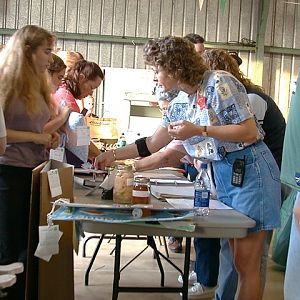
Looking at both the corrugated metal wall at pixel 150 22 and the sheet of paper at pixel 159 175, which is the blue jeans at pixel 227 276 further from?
the corrugated metal wall at pixel 150 22

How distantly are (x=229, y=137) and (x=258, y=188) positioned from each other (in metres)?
0.22

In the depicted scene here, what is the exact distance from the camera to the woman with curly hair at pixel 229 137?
77.3 inches

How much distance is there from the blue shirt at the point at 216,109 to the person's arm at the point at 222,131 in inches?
1.3

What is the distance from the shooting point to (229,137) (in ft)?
6.37

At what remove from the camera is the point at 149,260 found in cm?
395

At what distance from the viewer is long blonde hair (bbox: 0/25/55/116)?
7.41 feet

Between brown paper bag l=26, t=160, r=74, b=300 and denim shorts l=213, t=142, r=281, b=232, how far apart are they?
0.62 metres

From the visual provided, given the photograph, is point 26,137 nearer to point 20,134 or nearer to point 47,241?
point 20,134

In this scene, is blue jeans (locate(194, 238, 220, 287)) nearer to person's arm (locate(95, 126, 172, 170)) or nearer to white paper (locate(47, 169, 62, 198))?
person's arm (locate(95, 126, 172, 170))

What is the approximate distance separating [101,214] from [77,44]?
6.26m

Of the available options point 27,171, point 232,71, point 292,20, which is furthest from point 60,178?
point 292,20

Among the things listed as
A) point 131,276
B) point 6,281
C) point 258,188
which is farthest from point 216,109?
point 131,276

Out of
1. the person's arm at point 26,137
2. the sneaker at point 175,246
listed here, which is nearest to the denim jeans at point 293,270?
the person's arm at point 26,137

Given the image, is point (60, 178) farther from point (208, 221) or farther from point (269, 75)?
point (269, 75)
